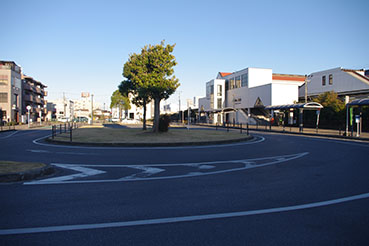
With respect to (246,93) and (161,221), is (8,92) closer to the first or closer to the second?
(246,93)

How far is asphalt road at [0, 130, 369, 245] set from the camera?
3.68 m

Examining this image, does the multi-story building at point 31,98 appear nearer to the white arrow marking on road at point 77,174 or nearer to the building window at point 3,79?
the building window at point 3,79

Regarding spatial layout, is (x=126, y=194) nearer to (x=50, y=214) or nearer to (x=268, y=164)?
(x=50, y=214)

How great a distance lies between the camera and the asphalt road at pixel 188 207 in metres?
3.68

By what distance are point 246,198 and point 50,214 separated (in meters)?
3.45

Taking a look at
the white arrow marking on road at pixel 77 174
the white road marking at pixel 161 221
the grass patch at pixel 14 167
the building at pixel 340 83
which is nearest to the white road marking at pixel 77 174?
the white arrow marking on road at pixel 77 174

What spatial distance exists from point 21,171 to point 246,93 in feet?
173

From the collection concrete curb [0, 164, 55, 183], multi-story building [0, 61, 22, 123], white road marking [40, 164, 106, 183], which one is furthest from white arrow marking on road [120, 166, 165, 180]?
multi-story building [0, 61, 22, 123]

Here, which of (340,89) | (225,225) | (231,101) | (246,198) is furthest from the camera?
(231,101)

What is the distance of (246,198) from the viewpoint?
5.39m

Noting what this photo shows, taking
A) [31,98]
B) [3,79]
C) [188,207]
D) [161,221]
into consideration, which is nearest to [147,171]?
[188,207]

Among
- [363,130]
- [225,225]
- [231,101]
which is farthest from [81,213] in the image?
[231,101]

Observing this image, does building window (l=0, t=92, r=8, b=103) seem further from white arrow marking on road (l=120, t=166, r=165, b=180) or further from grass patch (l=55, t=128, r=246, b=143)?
white arrow marking on road (l=120, t=166, r=165, b=180)

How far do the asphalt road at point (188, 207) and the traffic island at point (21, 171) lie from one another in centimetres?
34
